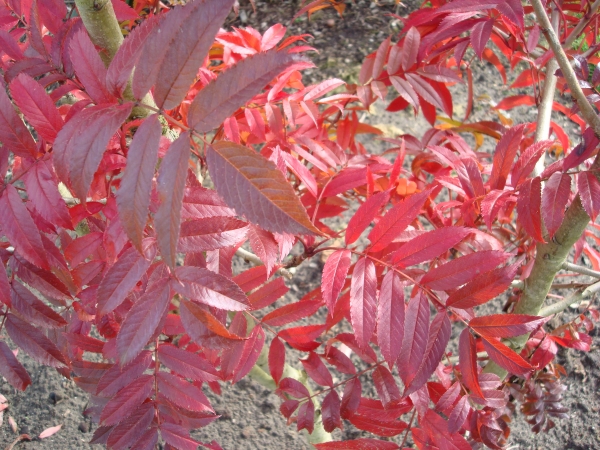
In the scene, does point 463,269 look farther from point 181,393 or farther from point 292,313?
point 181,393

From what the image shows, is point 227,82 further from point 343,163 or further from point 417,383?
point 343,163

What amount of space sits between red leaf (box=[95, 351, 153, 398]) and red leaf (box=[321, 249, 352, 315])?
322mm

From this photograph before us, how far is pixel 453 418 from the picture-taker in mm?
864

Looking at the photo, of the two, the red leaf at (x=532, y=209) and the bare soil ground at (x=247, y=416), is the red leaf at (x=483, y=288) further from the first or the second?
the bare soil ground at (x=247, y=416)

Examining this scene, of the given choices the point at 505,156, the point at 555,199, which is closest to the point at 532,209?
the point at 555,199

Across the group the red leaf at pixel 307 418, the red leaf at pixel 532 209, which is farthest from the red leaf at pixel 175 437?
the red leaf at pixel 532 209

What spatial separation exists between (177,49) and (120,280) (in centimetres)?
32

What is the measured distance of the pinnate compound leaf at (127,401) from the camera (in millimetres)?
773

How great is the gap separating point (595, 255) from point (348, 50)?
6.03 ft

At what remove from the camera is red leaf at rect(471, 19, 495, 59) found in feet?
3.05

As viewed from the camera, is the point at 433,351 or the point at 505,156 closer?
the point at 433,351

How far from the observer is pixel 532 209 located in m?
0.80

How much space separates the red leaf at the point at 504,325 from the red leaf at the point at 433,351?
1.9 inches

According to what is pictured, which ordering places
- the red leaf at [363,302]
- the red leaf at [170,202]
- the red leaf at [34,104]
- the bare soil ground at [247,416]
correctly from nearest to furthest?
the red leaf at [170,202], the red leaf at [34,104], the red leaf at [363,302], the bare soil ground at [247,416]
